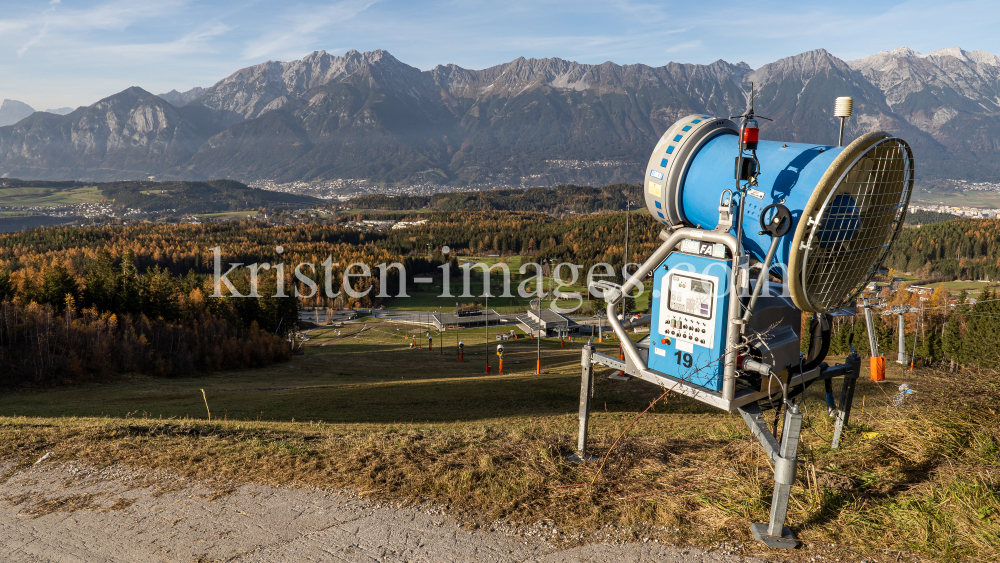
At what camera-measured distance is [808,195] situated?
549 cm

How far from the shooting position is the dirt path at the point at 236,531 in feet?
18.5

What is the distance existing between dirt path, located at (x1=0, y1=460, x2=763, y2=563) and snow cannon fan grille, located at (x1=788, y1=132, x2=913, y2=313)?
294 centimetres

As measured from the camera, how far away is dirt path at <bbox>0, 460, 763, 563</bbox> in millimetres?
5645

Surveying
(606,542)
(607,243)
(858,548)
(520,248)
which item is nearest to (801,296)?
(858,548)

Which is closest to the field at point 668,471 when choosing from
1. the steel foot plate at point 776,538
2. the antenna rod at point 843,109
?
the steel foot plate at point 776,538

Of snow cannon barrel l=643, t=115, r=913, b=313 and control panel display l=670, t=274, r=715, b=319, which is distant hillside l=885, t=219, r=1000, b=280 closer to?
snow cannon barrel l=643, t=115, r=913, b=313

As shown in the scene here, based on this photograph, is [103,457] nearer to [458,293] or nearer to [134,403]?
[134,403]

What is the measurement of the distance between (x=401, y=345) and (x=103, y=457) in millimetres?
63637

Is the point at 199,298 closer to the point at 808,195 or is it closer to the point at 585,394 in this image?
the point at 585,394

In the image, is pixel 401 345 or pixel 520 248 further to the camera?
pixel 520 248

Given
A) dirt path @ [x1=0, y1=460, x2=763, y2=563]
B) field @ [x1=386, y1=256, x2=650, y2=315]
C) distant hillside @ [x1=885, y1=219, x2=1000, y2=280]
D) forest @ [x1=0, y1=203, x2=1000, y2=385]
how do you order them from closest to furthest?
dirt path @ [x1=0, y1=460, x2=763, y2=563]
forest @ [x1=0, y1=203, x2=1000, y2=385]
field @ [x1=386, y1=256, x2=650, y2=315]
distant hillside @ [x1=885, y1=219, x2=1000, y2=280]

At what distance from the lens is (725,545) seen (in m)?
5.45

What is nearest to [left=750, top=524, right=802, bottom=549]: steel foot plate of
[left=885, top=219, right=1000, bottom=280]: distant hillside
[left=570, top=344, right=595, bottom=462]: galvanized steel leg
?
[left=570, top=344, right=595, bottom=462]: galvanized steel leg

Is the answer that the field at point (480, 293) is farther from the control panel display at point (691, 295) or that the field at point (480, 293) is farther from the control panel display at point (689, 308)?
the control panel display at point (691, 295)
